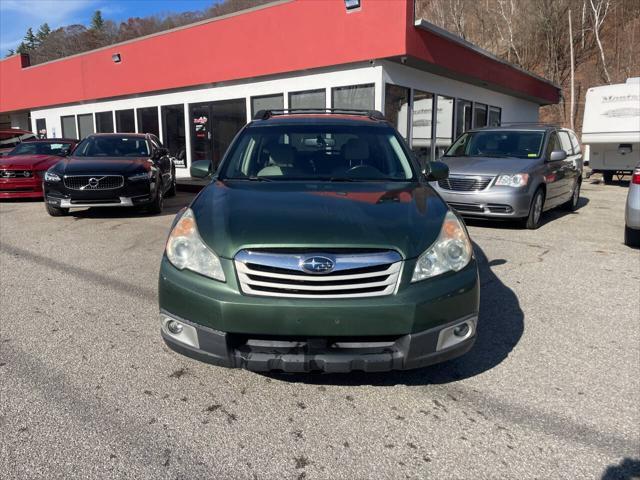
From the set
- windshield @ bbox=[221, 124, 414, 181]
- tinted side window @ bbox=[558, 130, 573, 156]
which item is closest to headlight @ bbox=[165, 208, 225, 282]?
windshield @ bbox=[221, 124, 414, 181]

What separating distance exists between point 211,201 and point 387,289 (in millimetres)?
1362

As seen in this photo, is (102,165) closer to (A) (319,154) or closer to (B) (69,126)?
(A) (319,154)

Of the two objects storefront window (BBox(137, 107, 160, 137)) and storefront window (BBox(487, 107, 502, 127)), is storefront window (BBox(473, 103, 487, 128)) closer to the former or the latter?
storefront window (BBox(487, 107, 502, 127))

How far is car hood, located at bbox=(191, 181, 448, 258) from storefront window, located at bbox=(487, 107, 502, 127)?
16665mm

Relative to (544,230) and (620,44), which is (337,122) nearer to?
(544,230)

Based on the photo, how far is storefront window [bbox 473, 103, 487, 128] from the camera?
17.3m

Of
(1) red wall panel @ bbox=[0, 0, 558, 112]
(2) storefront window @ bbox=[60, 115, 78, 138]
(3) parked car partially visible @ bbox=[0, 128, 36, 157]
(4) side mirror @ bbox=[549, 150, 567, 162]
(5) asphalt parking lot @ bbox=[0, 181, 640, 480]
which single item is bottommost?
(5) asphalt parking lot @ bbox=[0, 181, 640, 480]

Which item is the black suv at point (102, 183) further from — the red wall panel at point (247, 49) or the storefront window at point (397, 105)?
the storefront window at point (397, 105)

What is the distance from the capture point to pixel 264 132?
4340 millimetres

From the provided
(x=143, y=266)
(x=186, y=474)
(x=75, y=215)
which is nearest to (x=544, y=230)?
(x=143, y=266)

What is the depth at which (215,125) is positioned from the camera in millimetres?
16109

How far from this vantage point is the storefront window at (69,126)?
2264 centimetres

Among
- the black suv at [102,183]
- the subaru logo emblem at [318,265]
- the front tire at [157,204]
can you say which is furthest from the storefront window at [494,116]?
the subaru logo emblem at [318,265]

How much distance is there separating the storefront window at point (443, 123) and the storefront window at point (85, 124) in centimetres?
1492
